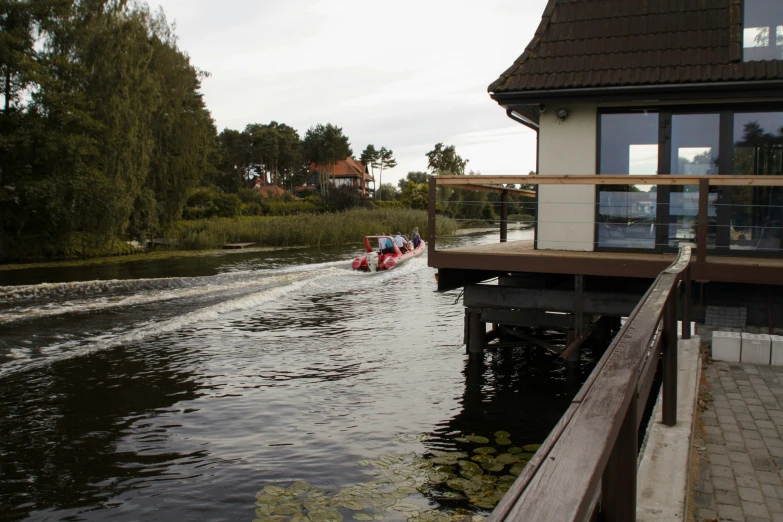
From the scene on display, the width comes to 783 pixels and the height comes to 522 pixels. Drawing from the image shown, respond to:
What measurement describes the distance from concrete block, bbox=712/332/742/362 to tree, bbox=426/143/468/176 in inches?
4460

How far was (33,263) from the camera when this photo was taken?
27250 mm

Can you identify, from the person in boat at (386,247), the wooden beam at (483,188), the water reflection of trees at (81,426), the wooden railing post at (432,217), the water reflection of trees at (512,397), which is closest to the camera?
the water reflection of trees at (81,426)

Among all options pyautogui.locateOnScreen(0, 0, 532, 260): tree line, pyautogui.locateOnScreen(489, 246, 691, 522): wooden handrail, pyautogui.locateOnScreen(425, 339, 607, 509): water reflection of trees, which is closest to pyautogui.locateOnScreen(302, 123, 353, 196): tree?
pyautogui.locateOnScreen(0, 0, 532, 260): tree line

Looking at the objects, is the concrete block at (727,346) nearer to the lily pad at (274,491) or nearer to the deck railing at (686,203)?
the deck railing at (686,203)

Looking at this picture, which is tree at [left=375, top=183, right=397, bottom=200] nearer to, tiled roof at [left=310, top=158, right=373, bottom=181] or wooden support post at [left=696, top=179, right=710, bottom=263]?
tiled roof at [left=310, top=158, right=373, bottom=181]

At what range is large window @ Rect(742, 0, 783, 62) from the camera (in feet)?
31.3

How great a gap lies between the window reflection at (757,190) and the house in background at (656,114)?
14 millimetres

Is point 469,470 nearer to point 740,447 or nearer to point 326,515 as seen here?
point 326,515

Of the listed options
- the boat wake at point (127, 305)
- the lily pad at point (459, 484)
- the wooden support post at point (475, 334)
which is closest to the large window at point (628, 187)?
the wooden support post at point (475, 334)

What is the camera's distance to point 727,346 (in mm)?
6781

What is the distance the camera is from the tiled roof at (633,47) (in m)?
9.61

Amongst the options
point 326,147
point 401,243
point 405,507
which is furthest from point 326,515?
point 326,147

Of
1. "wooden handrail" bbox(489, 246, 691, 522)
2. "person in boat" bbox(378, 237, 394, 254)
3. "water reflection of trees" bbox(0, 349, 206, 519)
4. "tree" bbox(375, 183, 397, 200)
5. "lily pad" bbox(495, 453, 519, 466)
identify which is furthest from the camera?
"tree" bbox(375, 183, 397, 200)

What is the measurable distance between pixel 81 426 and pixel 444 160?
115998 millimetres
